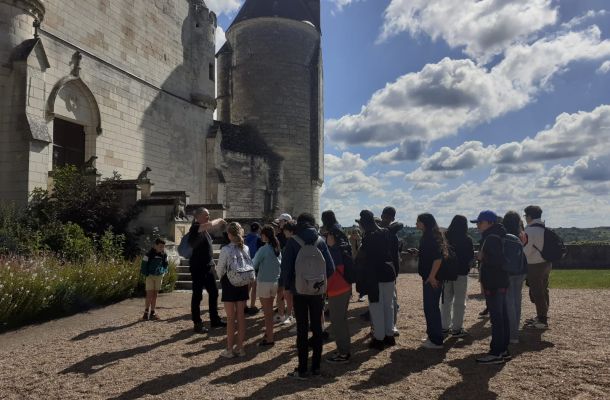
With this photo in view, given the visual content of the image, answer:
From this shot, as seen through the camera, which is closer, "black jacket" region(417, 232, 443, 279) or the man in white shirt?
"black jacket" region(417, 232, 443, 279)

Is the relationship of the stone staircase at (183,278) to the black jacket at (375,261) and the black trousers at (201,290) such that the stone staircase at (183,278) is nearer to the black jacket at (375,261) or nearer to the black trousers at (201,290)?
the black trousers at (201,290)

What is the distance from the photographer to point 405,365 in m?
4.91

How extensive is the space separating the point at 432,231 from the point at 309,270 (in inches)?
69.8

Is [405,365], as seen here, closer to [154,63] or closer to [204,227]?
[204,227]

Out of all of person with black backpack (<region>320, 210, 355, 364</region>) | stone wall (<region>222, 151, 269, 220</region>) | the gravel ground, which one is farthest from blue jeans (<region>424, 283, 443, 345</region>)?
stone wall (<region>222, 151, 269, 220</region>)

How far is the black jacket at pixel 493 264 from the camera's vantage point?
5.09 metres

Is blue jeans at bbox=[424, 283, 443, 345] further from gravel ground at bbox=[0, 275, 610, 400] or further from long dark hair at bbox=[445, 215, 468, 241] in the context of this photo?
long dark hair at bbox=[445, 215, 468, 241]

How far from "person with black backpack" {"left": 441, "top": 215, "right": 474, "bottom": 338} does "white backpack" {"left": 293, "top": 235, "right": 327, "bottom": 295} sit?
7.02 ft

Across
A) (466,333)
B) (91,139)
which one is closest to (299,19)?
(91,139)

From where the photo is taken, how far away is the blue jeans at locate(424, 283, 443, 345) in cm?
551

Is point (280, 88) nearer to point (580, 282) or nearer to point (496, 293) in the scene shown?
A: point (580, 282)

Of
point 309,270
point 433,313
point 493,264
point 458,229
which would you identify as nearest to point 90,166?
point 309,270

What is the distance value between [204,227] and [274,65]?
2012 centimetres

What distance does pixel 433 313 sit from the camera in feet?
18.1
